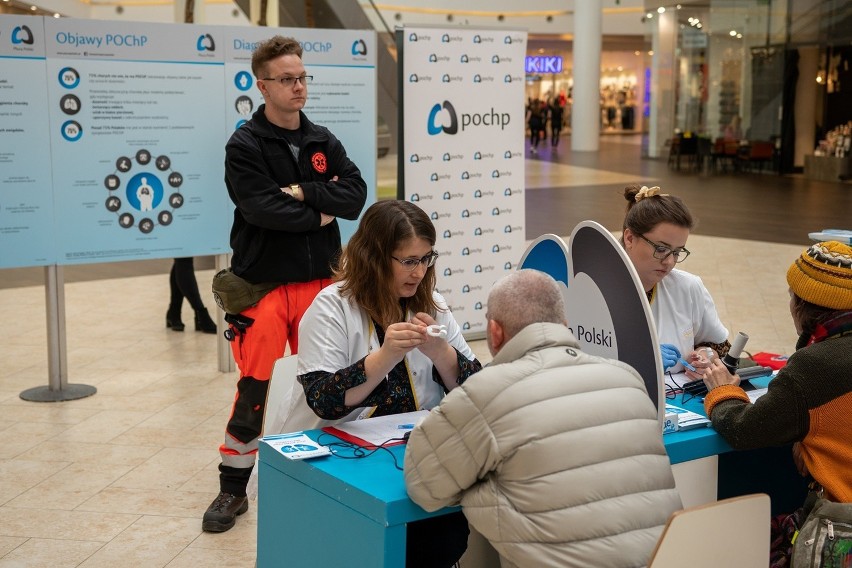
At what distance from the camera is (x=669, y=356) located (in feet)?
11.6

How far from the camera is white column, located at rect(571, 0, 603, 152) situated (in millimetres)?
28109

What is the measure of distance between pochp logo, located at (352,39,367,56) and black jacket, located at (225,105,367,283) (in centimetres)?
252

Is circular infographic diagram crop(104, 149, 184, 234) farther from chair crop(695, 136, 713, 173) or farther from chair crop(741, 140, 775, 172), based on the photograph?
chair crop(695, 136, 713, 173)

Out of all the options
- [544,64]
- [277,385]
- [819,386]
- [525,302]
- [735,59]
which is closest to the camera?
[525,302]

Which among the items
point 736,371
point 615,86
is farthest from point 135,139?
point 615,86

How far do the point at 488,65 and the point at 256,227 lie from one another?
12.0 ft

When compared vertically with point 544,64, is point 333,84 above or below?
below

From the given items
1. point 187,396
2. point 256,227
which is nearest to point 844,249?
point 256,227

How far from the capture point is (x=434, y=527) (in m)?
2.83

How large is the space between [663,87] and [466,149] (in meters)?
20.9

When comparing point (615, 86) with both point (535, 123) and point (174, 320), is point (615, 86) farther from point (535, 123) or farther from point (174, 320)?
point (174, 320)

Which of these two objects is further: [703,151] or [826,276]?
[703,151]

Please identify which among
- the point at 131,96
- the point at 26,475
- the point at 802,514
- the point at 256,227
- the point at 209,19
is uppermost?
the point at 209,19

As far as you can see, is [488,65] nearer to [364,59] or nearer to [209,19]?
[364,59]
